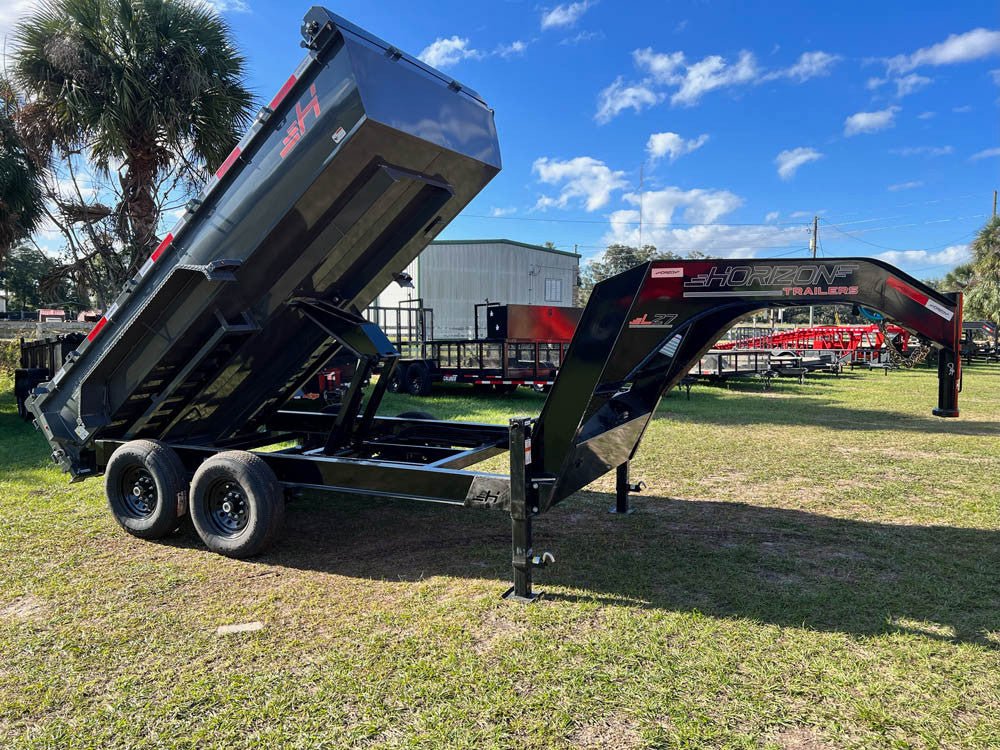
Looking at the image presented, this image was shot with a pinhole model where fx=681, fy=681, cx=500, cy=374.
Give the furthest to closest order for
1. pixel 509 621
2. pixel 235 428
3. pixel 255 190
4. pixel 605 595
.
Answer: pixel 235 428 → pixel 255 190 → pixel 605 595 → pixel 509 621

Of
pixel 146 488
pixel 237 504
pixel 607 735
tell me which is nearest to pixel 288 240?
pixel 237 504

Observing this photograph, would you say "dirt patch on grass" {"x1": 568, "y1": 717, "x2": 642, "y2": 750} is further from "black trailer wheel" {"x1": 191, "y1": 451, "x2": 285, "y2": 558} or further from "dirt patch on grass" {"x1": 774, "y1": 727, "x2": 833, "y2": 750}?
"black trailer wheel" {"x1": 191, "y1": 451, "x2": 285, "y2": 558}

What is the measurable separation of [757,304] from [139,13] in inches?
504

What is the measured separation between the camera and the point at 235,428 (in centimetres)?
617

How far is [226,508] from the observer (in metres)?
4.90

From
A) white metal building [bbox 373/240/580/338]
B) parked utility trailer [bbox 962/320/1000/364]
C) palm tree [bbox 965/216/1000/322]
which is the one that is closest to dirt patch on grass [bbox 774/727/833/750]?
white metal building [bbox 373/240/580/338]

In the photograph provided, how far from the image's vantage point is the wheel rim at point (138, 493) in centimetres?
531

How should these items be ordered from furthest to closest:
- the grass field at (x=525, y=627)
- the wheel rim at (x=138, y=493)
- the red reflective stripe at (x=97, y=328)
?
1. the wheel rim at (x=138, y=493)
2. the red reflective stripe at (x=97, y=328)
3. the grass field at (x=525, y=627)

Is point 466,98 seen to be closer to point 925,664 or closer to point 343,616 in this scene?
point 343,616

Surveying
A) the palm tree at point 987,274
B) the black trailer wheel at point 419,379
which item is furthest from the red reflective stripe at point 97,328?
the palm tree at point 987,274

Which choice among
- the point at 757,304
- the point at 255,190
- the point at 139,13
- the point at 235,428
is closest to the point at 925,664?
the point at 757,304

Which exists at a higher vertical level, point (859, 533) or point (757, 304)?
point (757, 304)

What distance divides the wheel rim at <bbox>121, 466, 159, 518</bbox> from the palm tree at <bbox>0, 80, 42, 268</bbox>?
30.5 feet

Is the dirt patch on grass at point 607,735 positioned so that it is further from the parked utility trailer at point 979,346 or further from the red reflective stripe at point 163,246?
the parked utility trailer at point 979,346
